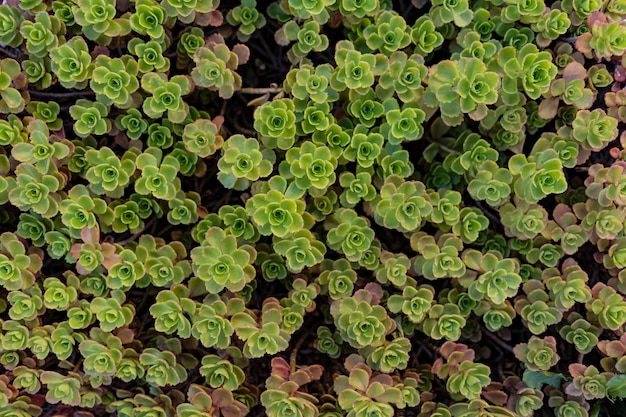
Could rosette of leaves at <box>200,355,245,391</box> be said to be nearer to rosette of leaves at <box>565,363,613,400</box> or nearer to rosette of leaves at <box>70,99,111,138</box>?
rosette of leaves at <box>70,99,111,138</box>

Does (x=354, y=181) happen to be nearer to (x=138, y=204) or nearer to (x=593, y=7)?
(x=138, y=204)

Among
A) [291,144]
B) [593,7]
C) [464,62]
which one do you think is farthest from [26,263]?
[593,7]

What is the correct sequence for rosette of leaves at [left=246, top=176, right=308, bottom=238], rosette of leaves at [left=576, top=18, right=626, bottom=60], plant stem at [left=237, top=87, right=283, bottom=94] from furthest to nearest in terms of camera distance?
plant stem at [left=237, top=87, right=283, bottom=94]
rosette of leaves at [left=576, top=18, right=626, bottom=60]
rosette of leaves at [left=246, top=176, right=308, bottom=238]

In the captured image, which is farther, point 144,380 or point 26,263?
point 144,380

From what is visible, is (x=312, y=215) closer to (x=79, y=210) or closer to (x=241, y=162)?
(x=241, y=162)

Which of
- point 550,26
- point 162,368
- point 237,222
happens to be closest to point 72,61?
point 237,222

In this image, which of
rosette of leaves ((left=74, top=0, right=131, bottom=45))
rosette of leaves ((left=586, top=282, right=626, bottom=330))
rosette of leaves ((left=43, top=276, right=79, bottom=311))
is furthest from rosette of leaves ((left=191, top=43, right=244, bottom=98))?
rosette of leaves ((left=586, top=282, right=626, bottom=330))

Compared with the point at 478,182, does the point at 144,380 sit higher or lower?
lower
